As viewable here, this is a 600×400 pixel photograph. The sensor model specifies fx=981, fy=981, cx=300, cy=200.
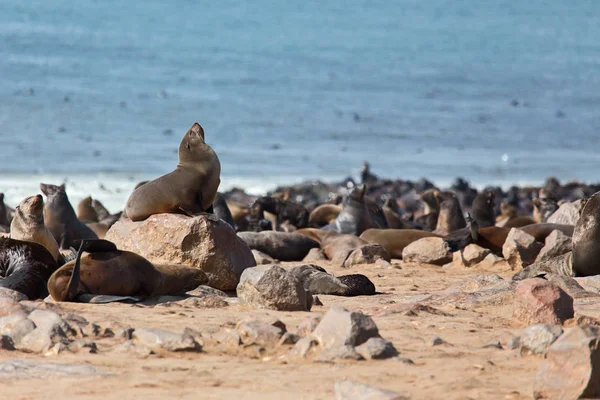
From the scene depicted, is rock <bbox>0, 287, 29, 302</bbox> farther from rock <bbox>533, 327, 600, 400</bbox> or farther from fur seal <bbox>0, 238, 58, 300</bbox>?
rock <bbox>533, 327, 600, 400</bbox>

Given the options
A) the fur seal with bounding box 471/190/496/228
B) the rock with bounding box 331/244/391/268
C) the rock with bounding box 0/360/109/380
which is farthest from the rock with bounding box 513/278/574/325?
the fur seal with bounding box 471/190/496/228

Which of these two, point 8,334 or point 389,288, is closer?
point 8,334

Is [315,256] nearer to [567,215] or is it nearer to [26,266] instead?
[567,215]

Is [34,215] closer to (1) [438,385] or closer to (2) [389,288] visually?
(2) [389,288]

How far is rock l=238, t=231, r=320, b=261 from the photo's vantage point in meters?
9.50

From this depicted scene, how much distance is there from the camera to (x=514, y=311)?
4.97 meters

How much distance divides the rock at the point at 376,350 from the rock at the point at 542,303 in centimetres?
109

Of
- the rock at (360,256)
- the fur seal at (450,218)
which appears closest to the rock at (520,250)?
the rock at (360,256)

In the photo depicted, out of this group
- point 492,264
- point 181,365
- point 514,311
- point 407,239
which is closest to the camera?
point 181,365

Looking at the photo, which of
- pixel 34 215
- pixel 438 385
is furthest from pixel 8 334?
pixel 34 215

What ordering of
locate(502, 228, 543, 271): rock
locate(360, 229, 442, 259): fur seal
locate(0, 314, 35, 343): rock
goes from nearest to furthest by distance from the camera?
locate(0, 314, 35, 343): rock
locate(502, 228, 543, 271): rock
locate(360, 229, 442, 259): fur seal

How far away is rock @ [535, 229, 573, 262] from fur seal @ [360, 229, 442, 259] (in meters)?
1.88

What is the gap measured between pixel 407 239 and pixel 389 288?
3.06 meters

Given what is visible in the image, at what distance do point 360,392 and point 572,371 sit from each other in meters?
0.75
